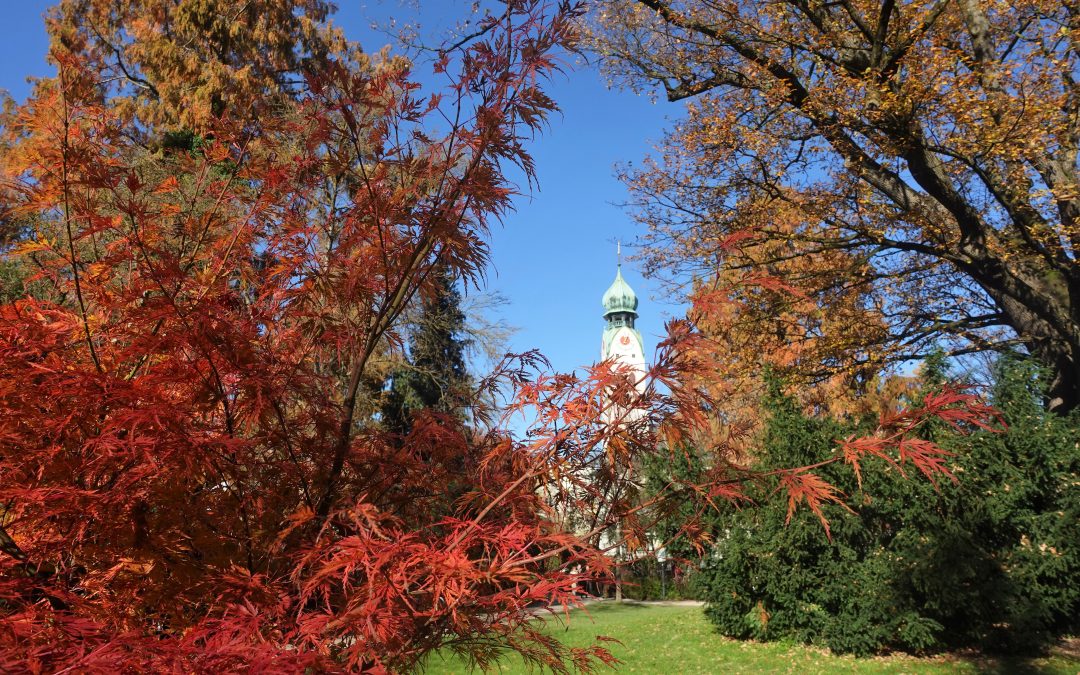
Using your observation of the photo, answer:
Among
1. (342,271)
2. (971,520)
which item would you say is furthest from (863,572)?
(342,271)

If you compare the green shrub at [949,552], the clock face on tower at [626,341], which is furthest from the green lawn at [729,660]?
the clock face on tower at [626,341]

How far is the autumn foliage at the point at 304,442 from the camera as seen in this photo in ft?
6.35

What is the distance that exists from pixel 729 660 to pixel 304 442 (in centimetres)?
735

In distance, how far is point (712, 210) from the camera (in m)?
10.2

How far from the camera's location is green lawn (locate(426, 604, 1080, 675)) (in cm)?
738

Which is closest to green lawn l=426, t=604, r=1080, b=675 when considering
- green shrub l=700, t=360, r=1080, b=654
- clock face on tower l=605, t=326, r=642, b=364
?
green shrub l=700, t=360, r=1080, b=654

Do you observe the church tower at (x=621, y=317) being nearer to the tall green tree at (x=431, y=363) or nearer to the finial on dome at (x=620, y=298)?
the finial on dome at (x=620, y=298)

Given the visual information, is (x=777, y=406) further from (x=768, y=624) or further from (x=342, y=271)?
(x=342, y=271)

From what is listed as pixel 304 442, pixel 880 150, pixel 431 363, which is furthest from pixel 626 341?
pixel 304 442

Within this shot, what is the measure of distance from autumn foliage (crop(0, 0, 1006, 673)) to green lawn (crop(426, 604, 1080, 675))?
15.5 feet

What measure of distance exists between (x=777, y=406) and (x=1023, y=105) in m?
4.61

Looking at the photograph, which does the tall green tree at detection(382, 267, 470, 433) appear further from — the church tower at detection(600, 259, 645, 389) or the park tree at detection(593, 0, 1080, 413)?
the church tower at detection(600, 259, 645, 389)

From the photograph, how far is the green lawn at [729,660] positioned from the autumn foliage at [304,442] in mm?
4711

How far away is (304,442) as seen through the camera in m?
2.61
